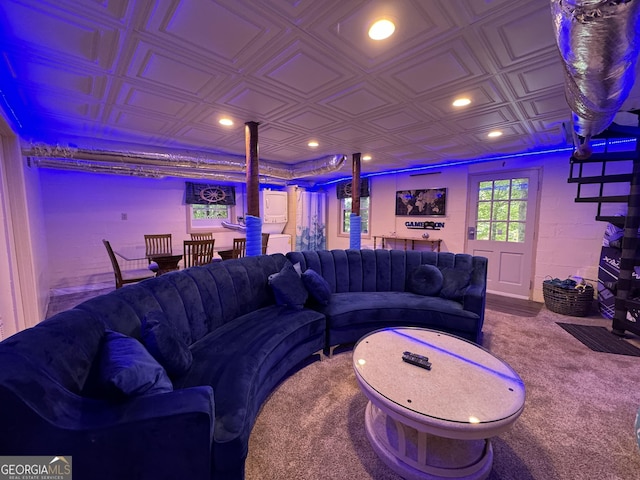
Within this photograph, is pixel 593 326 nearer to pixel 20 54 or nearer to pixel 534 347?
pixel 534 347

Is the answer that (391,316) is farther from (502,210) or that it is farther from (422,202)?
(422,202)

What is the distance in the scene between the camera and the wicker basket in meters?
3.49

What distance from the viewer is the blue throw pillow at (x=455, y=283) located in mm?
2771

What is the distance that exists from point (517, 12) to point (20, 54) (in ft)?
9.87

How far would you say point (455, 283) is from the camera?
9.25ft

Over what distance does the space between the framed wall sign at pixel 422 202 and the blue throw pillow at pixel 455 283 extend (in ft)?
8.82

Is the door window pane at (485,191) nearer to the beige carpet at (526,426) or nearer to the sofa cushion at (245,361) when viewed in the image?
the beige carpet at (526,426)

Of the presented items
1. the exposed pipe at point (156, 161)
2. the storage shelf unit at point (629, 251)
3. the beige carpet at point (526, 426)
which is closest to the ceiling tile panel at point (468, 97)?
the storage shelf unit at point (629, 251)

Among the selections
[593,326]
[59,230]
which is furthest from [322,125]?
[59,230]

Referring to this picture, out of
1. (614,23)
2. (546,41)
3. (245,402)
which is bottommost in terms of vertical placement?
(245,402)

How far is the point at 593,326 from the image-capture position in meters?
3.16

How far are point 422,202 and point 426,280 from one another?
3024 millimetres

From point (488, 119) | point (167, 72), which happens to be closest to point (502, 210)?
point (488, 119)

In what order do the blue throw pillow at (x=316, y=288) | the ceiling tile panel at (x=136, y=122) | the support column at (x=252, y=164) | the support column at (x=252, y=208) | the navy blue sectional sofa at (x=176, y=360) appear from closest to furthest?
the navy blue sectional sofa at (x=176, y=360) < the blue throw pillow at (x=316, y=288) < the ceiling tile panel at (x=136, y=122) < the support column at (x=252, y=164) < the support column at (x=252, y=208)
